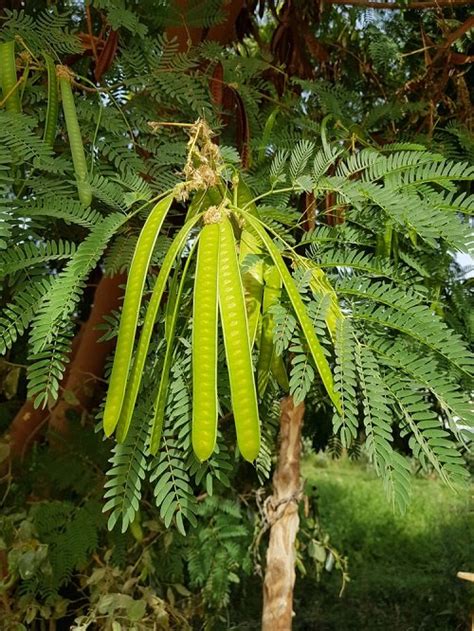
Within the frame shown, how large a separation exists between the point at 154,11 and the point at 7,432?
1242mm

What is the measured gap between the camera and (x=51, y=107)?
96 centimetres

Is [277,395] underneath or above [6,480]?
underneath

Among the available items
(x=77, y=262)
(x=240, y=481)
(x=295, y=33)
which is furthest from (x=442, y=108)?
(x=240, y=481)

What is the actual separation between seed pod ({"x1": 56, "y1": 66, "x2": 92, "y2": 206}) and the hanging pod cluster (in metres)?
0.15

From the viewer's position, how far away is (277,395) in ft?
3.28

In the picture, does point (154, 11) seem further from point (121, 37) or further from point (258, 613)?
point (258, 613)

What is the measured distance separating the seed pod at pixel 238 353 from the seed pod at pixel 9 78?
0.43m

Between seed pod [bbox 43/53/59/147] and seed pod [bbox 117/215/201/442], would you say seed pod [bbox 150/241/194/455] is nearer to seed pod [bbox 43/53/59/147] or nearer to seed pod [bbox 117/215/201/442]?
seed pod [bbox 117/215/201/442]

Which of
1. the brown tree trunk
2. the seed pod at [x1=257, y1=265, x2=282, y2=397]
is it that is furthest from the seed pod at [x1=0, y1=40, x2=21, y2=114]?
the brown tree trunk

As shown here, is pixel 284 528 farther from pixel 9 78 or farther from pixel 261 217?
pixel 9 78

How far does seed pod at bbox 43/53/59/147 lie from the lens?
0.95m

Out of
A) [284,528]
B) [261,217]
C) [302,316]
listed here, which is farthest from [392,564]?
[302,316]

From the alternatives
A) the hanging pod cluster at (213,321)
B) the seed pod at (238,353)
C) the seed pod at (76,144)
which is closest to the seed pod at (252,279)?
the hanging pod cluster at (213,321)

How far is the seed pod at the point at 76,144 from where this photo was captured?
2.90 ft
